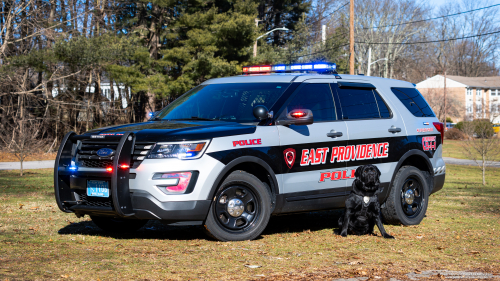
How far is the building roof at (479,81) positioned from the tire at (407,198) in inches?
3237

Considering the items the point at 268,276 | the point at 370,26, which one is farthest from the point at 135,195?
the point at 370,26

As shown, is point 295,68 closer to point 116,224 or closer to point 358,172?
point 358,172

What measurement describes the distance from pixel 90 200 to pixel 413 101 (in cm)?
500

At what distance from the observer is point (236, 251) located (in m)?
5.59

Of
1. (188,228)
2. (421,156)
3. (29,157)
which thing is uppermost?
(421,156)

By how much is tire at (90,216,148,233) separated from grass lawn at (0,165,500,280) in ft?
0.45

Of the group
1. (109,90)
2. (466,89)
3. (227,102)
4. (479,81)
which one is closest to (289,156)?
(227,102)

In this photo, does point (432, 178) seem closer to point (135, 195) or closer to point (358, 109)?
point (358, 109)

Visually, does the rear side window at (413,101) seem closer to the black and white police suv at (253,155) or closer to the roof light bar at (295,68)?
the black and white police suv at (253,155)

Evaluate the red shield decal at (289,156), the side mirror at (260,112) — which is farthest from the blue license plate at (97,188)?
the red shield decal at (289,156)

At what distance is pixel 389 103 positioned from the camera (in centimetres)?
790

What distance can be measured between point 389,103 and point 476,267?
3.17 m

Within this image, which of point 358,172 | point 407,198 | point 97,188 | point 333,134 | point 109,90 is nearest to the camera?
point 97,188

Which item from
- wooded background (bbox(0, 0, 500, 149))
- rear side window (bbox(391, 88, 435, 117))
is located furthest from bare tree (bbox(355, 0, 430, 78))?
rear side window (bbox(391, 88, 435, 117))
